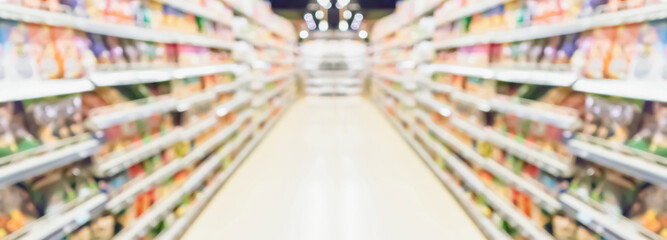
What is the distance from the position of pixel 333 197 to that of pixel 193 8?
1970mm

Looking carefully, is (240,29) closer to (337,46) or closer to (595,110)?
(595,110)

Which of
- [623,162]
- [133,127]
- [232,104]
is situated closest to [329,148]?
[232,104]

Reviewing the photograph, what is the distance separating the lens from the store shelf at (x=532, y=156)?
2.14 m

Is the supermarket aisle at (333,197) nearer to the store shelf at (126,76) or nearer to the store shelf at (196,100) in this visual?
the store shelf at (196,100)

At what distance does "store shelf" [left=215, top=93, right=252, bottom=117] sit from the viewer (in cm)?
400

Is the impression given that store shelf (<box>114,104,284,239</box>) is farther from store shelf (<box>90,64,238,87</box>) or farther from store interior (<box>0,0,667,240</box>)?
store shelf (<box>90,64,238,87</box>)

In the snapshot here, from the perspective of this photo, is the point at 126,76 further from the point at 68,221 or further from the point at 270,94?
the point at 270,94

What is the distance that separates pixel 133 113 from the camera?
2.33 m

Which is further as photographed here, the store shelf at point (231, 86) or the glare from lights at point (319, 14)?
the glare from lights at point (319, 14)

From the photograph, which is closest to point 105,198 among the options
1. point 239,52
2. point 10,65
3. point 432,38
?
point 10,65

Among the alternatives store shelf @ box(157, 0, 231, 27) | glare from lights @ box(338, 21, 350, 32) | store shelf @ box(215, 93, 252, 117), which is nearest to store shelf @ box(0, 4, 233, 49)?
store shelf @ box(157, 0, 231, 27)

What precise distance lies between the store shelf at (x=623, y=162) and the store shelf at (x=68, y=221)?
2283mm

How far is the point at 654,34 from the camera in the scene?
68.6 inches

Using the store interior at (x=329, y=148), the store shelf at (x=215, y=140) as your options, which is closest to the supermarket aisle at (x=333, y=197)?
the store interior at (x=329, y=148)
